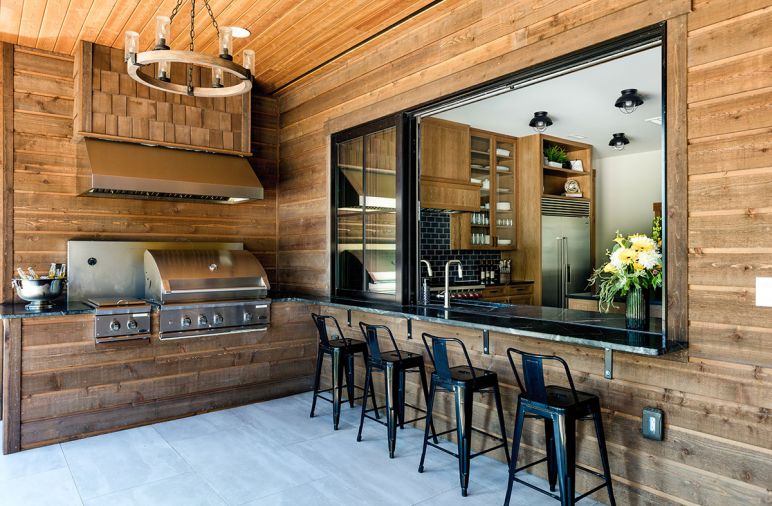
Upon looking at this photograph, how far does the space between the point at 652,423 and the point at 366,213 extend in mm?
2592

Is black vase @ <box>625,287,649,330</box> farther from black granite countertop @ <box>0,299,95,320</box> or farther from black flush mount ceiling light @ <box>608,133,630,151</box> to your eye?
black flush mount ceiling light @ <box>608,133,630,151</box>

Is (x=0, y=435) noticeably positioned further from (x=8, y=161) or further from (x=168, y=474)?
(x=8, y=161)

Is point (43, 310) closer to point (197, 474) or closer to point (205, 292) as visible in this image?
point (205, 292)

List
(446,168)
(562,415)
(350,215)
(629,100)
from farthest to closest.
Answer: (446,168) < (629,100) < (350,215) < (562,415)

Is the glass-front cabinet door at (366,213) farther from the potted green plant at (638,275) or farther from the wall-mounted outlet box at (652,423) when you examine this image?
the wall-mounted outlet box at (652,423)

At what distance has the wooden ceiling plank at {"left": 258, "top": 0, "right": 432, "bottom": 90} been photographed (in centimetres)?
352

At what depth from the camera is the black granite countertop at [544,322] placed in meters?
2.27

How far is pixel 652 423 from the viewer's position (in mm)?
2396

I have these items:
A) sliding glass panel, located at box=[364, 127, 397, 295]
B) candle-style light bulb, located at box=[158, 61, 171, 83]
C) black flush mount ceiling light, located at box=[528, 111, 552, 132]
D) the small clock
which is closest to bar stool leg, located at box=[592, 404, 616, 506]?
sliding glass panel, located at box=[364, 127, 397, 295]

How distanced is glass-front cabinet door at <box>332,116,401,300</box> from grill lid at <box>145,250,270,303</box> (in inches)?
30.2

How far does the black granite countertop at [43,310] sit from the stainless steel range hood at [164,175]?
0.89 meters

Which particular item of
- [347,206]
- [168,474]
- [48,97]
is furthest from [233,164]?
[168,474]

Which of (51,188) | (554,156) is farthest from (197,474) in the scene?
(554,156)

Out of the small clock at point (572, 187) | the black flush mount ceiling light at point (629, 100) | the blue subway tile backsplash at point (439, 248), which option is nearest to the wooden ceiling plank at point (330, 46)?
the blue subway tile backsplash at point (439, 248)
